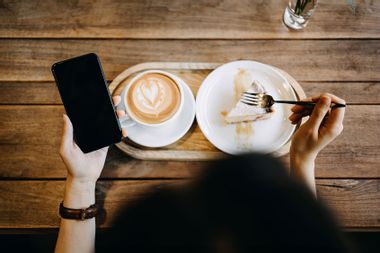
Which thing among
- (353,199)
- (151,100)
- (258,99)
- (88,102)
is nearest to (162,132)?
(151,100)

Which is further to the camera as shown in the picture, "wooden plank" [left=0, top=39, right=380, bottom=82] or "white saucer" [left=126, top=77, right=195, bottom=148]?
"wooden plank" [left=0, top=39, right=380, bottom=82]

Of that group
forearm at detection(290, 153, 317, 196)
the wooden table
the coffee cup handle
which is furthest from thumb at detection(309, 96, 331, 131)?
the coffee cup handle

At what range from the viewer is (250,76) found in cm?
121

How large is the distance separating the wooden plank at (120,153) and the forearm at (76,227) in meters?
0.12

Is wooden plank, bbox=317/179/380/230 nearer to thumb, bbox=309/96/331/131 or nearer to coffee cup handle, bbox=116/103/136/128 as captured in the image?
thumb, bbox=309/96/331/131

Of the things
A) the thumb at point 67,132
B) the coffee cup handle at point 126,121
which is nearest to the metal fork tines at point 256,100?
the coffee cup handle at point 126,121

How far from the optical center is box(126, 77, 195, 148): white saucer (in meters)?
1.10

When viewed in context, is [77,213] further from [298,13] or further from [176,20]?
[298,13]

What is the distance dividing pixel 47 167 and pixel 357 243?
145 cm

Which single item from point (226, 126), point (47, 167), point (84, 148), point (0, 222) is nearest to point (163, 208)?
point (84, 148)

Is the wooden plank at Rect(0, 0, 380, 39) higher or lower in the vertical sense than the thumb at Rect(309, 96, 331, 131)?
higher

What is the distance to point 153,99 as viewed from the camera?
1.07 metres

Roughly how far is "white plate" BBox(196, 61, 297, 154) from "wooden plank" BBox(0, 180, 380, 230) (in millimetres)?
237

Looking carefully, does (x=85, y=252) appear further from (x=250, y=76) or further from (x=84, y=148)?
(x=250, y=76)
